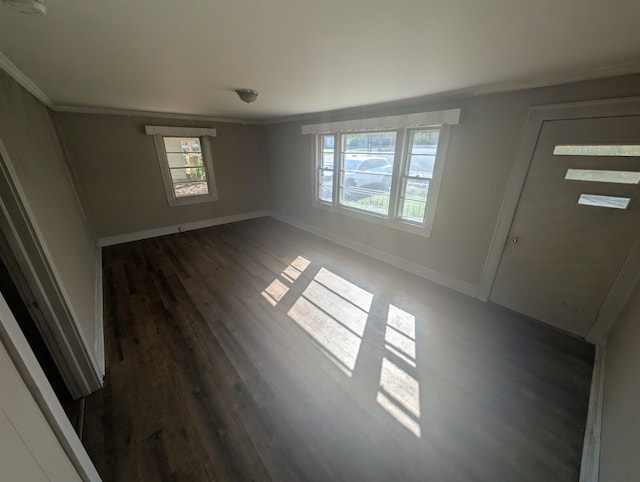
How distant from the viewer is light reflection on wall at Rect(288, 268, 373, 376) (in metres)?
2.05

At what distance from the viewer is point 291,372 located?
184 centimetres

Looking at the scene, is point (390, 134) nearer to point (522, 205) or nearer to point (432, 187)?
point (432, 187)

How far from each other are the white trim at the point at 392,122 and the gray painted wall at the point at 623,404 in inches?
85.4

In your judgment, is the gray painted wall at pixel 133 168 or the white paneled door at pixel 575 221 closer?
the white paneled door at pixel 575 221

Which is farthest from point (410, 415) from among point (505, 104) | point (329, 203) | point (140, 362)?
point (329, 203)

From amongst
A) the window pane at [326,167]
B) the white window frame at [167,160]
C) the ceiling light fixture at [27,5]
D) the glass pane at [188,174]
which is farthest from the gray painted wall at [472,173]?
the ceiling light fixture at [27,5]

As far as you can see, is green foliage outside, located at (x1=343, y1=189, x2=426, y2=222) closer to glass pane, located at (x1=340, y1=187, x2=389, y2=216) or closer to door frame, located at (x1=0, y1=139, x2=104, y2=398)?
glass pane, located at (x1=340, y1=187, x2=389, y2=216)

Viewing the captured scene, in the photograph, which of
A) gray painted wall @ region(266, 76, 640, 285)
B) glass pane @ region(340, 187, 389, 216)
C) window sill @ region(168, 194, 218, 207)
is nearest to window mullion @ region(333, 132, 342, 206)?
glass pane @ region(340, 187, 389, 216)

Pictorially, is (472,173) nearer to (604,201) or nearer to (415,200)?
(415,200)

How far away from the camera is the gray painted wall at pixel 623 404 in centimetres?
100

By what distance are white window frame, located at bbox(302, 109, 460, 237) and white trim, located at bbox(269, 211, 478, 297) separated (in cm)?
48

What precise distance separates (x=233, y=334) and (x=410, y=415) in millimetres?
1597

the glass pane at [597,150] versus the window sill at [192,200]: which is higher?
the glass pane at [597,150]

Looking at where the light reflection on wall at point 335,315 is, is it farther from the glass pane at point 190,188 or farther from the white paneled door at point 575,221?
the glass pane at point 190,188
